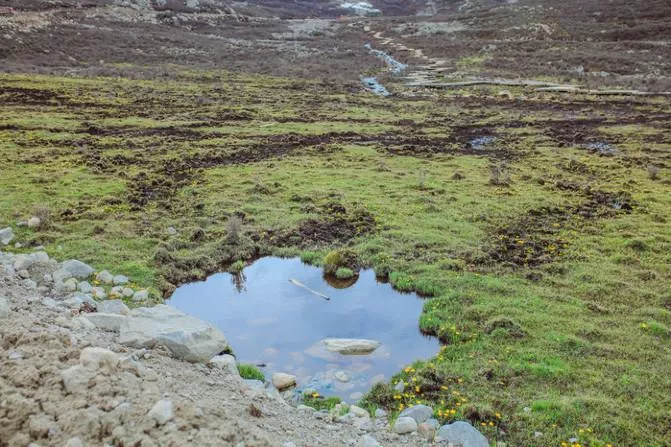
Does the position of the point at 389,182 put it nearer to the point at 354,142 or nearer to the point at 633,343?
the point at 354,142

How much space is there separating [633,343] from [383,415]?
22.7 ft

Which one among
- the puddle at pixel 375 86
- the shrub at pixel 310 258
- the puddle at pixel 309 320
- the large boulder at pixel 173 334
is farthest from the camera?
the puddle at pixel 375 86

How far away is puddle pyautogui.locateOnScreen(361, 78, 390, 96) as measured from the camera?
59.3 meters

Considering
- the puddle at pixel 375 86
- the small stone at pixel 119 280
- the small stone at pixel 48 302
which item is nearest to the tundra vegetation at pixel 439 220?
the small stone at pixel 119 280

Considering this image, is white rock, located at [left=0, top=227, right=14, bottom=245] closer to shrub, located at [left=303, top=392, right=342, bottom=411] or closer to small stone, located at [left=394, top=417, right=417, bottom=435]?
shrub, located at [left=303, top=392, right=342, bottom=411]

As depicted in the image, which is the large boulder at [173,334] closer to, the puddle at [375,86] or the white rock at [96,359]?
the white rock at [96,359]

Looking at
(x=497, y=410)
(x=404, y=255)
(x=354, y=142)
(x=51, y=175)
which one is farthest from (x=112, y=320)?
(x=354, y=142)

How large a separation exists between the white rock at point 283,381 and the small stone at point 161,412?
4.02 metres

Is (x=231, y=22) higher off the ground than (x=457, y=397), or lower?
higher

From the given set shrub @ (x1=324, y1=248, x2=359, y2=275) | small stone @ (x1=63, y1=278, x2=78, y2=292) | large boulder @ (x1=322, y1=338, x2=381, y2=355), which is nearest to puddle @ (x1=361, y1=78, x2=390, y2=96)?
shrub @ (x1=324, y1=248, x2=359, y2=275)

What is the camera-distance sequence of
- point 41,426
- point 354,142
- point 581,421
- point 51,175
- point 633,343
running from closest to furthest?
point 41,426
point 581,421
point 633,343
point 51,175
point 354,142

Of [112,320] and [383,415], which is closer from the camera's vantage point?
[383,415]

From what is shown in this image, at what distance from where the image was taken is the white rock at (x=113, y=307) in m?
12.0

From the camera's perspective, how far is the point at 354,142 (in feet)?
114
